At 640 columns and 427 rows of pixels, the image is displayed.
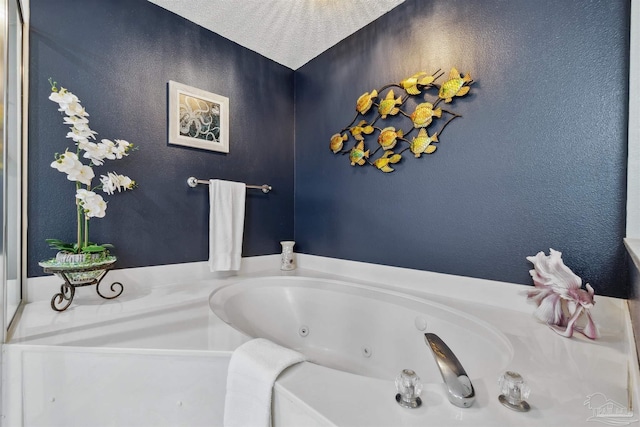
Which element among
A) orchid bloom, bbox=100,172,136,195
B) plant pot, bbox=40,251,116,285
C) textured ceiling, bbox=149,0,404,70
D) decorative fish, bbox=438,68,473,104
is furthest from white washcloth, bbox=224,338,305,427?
textured ceiling, bbox=149,0,404,70

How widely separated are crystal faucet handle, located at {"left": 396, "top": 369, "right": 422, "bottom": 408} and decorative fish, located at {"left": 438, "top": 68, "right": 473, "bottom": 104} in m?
1.28

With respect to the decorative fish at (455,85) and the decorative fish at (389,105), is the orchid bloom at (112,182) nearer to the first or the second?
the decorative fish at (389,105)

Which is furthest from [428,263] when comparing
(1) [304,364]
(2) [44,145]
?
(2) [44,145]

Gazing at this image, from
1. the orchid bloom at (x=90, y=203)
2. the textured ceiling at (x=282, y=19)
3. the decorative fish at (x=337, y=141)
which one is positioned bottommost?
the orchid bloom at (x=90, y=203)

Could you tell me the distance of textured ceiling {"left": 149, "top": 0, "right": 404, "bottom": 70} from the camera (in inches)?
61.5

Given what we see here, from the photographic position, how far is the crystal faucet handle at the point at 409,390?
55cm

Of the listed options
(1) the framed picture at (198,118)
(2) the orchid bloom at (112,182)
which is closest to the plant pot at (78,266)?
(2) the orchid bloom at (112,182)

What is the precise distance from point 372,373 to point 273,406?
3.19 ft

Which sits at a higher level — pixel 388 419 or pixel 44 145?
pixel 44 145

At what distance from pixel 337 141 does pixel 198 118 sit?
92cm

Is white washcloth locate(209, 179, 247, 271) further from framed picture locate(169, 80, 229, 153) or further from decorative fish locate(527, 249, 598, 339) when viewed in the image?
decorative fish locate(527, 249, 598, 339)

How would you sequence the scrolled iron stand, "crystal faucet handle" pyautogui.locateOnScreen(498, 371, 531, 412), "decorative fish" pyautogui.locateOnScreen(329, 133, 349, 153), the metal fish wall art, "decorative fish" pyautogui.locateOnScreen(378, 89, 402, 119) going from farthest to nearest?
"decorative fish" pyautogui.locateOnScreen(329, 133, 349, 153)
"decorative fish" pyautogui.locateOnScreen(378, 89, 402, 119)
the metal fish wall art
the scrolled iron stand
"crystal faucet handle" pyautogui.locateOnScreen(498, 371, 531, 412)

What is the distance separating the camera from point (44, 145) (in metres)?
1.23

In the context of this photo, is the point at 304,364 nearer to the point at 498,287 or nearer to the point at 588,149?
the point at 498,287
